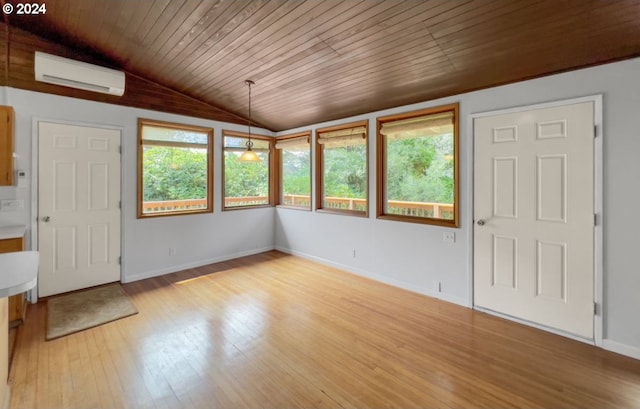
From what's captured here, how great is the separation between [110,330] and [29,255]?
56.4 inches

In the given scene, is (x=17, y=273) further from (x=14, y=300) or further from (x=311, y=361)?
(x=14, y=300)

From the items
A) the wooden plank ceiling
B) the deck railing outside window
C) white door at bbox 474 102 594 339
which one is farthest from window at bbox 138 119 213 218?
white door at bbox 474 102 594 339

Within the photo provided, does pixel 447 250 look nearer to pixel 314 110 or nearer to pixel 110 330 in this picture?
pixel 314 110

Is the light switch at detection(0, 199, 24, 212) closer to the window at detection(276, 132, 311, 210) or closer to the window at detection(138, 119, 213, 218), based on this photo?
the window at detection(138, 119, 213, 218)

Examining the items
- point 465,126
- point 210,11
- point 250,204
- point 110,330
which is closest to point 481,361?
point 465,126

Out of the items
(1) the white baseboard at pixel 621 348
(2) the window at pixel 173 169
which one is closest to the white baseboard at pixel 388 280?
(1) the white baseboard at pixel 621 348

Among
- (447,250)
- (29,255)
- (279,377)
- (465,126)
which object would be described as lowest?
(279,377)

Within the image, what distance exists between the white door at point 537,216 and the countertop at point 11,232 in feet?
15.5

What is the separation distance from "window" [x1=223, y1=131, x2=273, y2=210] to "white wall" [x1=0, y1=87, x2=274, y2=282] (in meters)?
0.15

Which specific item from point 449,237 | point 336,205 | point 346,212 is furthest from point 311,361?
point 336,205

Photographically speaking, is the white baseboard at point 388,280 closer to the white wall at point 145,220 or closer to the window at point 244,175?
the white wall at point 145,220

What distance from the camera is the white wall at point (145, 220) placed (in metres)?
3.43

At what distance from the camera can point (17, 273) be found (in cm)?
138

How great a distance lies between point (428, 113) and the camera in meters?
3.71
